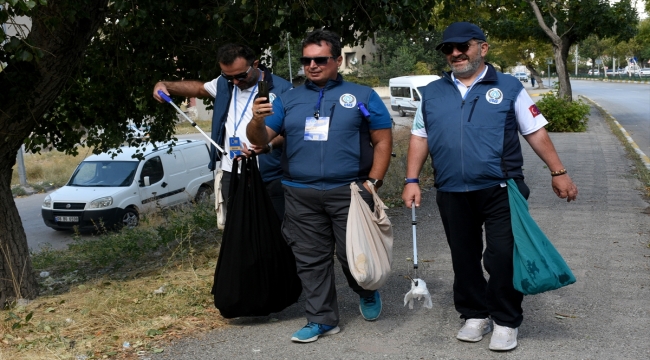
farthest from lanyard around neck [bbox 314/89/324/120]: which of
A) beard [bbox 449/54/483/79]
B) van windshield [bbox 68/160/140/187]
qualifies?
van windshield [bbox 68/160/140/187]

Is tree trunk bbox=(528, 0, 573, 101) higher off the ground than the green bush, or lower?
higher

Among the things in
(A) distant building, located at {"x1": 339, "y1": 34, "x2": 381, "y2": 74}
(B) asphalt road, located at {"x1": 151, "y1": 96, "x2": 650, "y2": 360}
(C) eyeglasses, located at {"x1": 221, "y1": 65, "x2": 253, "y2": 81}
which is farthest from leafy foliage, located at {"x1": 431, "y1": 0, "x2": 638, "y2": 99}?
(A) distant building, located at {"x1": 339, "y1": 34, "x2": 381, "y2": 74}

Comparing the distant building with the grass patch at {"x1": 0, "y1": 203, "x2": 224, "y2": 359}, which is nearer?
the grass patch at {"x1": 0, "y1": 203, "x2": 224, "y2": 359}

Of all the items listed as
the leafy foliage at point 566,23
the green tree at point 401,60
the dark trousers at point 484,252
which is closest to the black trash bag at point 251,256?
the dark trousers at point 484,252

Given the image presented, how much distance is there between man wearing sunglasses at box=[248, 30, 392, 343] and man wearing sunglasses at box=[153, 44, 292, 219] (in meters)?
0.41

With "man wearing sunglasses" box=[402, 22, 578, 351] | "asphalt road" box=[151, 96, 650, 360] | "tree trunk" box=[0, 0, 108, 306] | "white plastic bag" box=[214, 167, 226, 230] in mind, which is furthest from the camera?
"tree trunk" box=[0, 0, 108, 306]

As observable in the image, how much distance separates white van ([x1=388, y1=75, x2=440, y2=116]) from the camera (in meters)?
39.4

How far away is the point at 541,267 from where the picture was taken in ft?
14.1

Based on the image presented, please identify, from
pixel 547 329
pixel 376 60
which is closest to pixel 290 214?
pixel 547 329

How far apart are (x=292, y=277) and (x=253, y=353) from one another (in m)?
0.65

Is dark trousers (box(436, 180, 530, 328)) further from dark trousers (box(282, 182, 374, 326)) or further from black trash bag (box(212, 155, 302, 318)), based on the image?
black trash bag (box(212, 155, 302, 318))

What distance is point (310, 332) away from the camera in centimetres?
473

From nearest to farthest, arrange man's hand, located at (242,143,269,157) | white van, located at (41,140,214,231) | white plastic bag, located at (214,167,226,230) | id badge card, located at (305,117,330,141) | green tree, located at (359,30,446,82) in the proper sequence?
id badge card, located at (305,117,330,141), man's hand, located at (242,143,269,157), white plastic bag, located at (214,167,226,230), white van, located at (41,140,214,231), green tree, located at (359,30,446,82)

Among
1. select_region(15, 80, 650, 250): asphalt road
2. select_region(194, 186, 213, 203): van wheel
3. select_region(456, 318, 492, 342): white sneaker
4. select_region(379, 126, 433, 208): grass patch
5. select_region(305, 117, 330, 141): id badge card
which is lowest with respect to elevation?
select_region(15, 80, 650, 250): asphalt road
